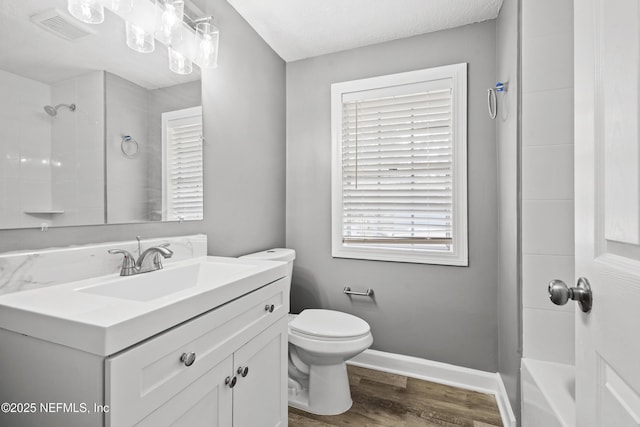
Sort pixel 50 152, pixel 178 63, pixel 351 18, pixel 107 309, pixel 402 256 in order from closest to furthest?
pixel 107 309, pixel 50 152, pixel 178 63, pixel 351 18, pixel 402 256

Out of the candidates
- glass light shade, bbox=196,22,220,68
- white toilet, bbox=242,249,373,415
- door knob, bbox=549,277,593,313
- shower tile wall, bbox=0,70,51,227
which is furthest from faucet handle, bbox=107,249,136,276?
door knob, bbox=549,277,593,313

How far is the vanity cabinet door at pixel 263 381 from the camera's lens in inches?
40.8

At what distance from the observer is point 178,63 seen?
1470mm

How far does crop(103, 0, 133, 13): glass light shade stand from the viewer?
1.14m

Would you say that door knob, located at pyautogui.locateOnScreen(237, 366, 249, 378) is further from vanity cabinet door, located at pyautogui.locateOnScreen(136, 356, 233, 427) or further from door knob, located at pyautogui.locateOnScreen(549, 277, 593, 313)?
door knob, located at pyautogui.locateOnScreen(549, 277, 593, 313)

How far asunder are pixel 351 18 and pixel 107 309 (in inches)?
79.4

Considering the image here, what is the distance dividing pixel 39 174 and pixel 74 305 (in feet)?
1.65

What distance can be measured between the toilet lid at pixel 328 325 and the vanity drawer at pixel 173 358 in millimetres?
573

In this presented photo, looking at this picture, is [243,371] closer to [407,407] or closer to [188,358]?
Answer: [188,358]

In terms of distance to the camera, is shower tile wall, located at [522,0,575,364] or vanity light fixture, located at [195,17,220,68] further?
vanity light fixture, located at [195,17,220,68]

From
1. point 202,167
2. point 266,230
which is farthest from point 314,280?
point 202,167

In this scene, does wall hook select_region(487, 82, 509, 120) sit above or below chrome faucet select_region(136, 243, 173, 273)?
above

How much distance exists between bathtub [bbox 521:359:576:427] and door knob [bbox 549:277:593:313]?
60cm

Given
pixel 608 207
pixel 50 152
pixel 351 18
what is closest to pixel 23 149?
pixel 50 152
